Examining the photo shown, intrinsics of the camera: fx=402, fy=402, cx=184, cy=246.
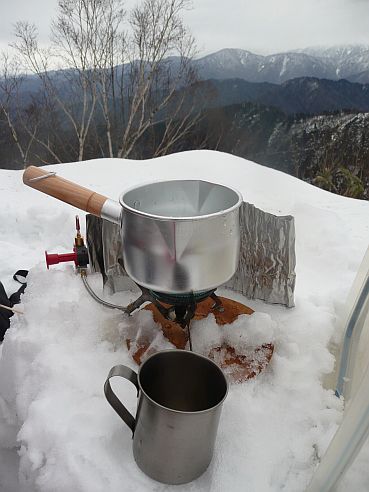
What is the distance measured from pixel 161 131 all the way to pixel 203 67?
1.90m

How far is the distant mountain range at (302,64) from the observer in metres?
14.5

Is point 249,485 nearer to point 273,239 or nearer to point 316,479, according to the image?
point 316,479

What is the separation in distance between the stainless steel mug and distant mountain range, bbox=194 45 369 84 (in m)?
14.3

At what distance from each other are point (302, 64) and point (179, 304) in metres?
16.8

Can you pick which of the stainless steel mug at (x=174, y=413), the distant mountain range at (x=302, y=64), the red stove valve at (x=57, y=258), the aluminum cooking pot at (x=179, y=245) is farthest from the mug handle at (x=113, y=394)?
the distant mountain range at (x=302, y=64)

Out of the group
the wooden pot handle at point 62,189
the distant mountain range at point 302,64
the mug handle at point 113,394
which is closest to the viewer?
the mug handle at point 113,394

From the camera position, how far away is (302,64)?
615 inches

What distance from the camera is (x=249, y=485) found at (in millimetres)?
871

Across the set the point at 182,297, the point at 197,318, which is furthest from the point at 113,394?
the point at 197,318

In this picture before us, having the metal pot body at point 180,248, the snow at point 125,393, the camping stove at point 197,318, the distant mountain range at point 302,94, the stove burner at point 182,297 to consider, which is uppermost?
the metal pot body at point 180,248

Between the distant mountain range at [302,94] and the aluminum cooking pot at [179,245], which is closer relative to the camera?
the aluminum cooking pot at [179,245]

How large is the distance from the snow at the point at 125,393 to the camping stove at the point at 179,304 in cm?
7

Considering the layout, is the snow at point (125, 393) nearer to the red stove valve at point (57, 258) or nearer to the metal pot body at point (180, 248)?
the red stove valve at point (57, 258)

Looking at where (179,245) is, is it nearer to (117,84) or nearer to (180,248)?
(180,248)
